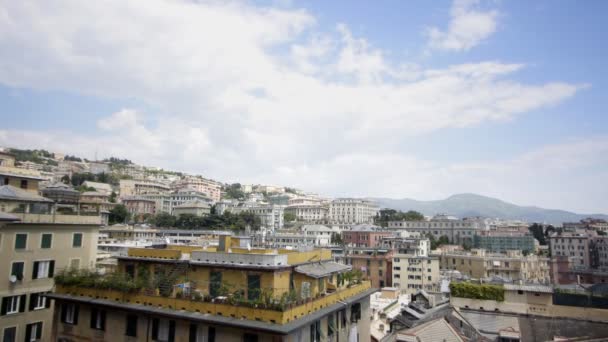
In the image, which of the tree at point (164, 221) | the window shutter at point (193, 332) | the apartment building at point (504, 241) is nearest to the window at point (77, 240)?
the window shutter at point (193, 332)

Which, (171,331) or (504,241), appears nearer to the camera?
(171,331)

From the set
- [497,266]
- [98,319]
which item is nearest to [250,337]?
[98,319]

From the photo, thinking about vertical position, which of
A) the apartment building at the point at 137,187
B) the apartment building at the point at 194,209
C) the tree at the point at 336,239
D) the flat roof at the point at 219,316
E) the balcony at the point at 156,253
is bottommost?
the tree at the point at 336,239

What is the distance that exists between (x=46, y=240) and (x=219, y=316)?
1419 centimetres

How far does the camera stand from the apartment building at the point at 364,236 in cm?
8975

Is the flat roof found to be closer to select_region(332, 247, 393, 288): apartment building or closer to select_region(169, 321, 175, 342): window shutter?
select_region(169, 321, 175, 342): window shutter

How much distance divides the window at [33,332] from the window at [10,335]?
582mm

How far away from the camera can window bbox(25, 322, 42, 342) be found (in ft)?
71.1

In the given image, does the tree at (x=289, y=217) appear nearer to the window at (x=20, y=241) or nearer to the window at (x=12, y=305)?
the window at (x=12, y=305)

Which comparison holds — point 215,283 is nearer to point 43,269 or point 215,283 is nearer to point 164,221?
point 43,269

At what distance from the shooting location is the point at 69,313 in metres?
18.5

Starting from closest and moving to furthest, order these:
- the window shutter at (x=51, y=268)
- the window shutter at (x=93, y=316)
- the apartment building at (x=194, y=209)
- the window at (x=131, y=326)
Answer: the window at (x=131, y=326), the window shutter at (x=93, y=316), the window shutter at (x=51, y=268), the apartment building at (x=194, y=209)

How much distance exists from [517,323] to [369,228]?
65120 mm

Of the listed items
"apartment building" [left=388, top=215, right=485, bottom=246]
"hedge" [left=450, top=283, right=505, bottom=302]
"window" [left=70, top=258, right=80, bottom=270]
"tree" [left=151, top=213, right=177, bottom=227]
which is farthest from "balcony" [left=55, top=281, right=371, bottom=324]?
"apartment building" [left=388, top=215, right=485, bottom=246]
